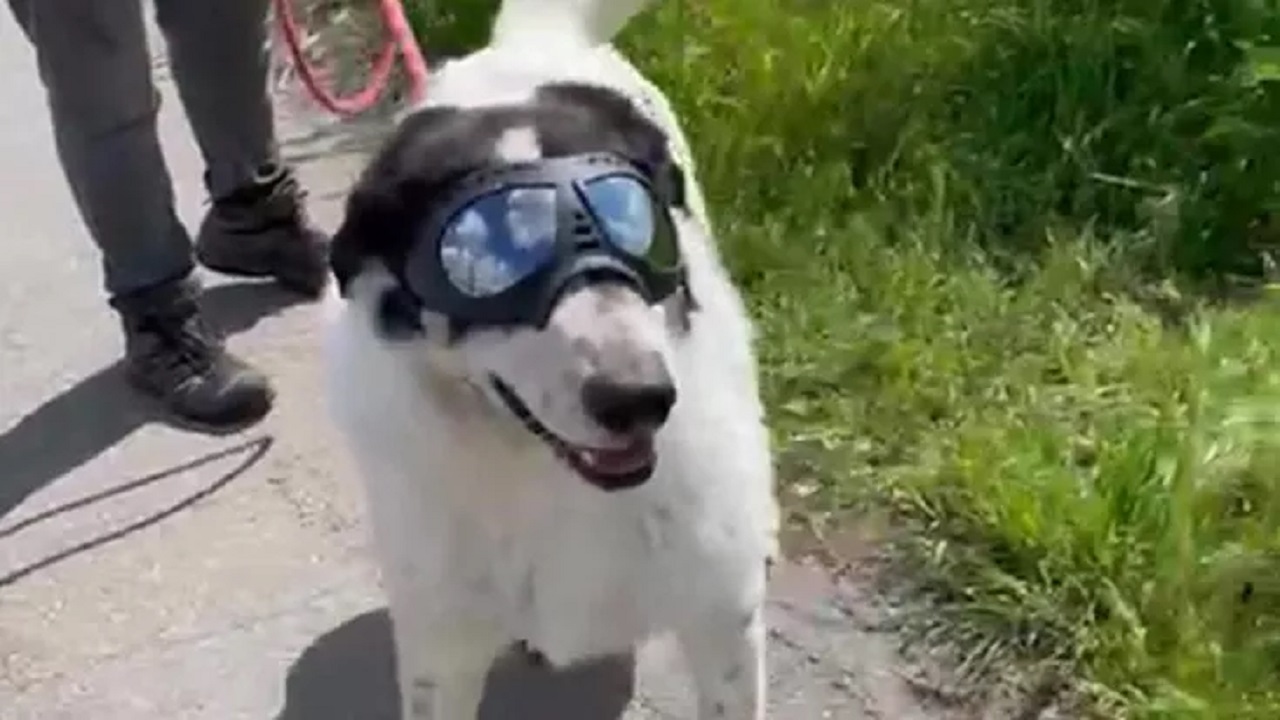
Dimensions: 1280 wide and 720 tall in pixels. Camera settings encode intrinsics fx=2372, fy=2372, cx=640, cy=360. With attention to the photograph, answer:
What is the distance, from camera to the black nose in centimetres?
225

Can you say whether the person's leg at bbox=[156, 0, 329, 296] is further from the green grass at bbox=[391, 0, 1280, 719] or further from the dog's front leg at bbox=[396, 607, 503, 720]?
the dog's front leg at bbox=[396, 607, 503, 720]

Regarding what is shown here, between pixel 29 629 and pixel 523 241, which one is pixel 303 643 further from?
pixel 523 241

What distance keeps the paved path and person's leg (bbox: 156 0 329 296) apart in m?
0.09

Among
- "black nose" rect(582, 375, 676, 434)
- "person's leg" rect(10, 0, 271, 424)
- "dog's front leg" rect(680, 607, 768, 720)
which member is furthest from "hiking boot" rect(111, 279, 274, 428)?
"black nose" rect(582, 375, 676, 434)

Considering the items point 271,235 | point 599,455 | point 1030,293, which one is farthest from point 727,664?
point 271,235

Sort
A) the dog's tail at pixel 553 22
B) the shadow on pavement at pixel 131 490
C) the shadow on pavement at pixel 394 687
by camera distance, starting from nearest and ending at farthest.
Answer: the dog's tail at pixel 553 22 → the shadow on pavement at pixel 394 687 → the shadow on pavement at pixel 131 490

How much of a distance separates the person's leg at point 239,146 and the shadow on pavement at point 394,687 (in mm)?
939

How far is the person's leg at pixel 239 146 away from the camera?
13.0 ft

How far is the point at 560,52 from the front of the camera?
2764 mm

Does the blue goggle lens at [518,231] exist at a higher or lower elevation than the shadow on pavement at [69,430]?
higher

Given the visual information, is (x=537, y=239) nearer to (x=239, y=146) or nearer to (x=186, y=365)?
(x=186, y=365)

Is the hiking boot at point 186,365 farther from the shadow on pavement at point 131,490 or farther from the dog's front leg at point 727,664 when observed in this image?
the dog's front leg at point 727,664

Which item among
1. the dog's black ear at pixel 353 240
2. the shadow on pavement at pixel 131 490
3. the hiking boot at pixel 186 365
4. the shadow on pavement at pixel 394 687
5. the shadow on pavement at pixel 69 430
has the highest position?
the dog's black ear at pixel 353 240

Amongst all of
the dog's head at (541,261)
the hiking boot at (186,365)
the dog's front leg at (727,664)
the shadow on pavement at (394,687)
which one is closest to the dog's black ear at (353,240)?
the dog's head at (541,261)
